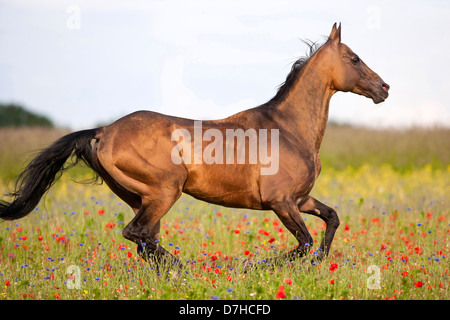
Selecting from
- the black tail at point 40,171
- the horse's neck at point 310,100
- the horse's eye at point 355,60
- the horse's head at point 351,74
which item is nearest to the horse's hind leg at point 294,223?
the horse's neck at point 310,100

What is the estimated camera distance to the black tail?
520cm

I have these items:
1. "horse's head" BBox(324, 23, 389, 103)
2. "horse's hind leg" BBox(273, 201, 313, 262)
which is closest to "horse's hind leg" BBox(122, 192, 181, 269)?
"horse's hind leg" BBox(273, 201, 313, 262)

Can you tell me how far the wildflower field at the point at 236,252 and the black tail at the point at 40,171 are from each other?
27cm

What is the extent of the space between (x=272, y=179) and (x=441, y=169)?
37.4ft

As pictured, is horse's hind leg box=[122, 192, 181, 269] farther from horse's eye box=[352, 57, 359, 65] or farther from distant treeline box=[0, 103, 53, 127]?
distant treeline box=[0, 103, 53, 127]

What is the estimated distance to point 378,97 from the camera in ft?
18.6

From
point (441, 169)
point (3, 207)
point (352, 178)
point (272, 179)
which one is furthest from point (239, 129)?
point (441, 169)

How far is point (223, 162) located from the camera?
16.7 feet

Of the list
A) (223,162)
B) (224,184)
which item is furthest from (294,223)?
(223,162)

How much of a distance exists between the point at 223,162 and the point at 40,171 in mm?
1900

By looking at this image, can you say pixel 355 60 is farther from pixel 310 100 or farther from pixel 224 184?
pixel 224 184

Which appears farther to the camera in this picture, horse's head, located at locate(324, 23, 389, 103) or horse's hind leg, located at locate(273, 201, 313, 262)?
horse's head, located at locate(324, 23, 389, 103)

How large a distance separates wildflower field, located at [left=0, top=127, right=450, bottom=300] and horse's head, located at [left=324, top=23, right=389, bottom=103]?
5.83 ft
